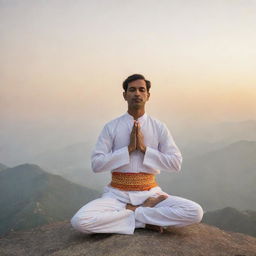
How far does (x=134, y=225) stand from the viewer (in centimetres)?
405

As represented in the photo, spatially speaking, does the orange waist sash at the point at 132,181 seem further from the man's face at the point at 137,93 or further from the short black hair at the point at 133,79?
the short black hair at the point at 133,79

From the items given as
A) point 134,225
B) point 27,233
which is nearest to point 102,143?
point 134,225

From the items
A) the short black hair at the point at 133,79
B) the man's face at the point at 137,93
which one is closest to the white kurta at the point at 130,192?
the man's face at the point at 137,93

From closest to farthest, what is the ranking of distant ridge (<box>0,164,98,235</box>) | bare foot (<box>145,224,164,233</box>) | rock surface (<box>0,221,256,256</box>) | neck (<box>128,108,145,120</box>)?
rock surface (<box>0,221,256,256</box>)
bare foot (<box>145,224,164,233</box>)
neck (<box>128,108,145,120</box>)
distant ridge (<box>0,164,98,235</box>)

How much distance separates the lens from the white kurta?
3975 millimetres

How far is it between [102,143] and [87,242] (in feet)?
4.32

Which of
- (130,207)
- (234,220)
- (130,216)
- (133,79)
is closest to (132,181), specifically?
(130,207)

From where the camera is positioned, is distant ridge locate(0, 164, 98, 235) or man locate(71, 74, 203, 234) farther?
distant ridge locate(0, 164, 98, 235)

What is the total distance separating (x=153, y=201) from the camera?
4.25 m

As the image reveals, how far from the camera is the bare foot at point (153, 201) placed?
13.9ft

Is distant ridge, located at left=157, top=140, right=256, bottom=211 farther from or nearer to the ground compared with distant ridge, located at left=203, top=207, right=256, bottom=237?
nearer to the ground

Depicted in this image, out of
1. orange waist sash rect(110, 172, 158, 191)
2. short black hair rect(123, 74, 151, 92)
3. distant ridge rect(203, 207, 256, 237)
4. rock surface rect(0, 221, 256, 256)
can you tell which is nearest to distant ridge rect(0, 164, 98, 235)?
distant ridge rect(203, 207, 256, 237)

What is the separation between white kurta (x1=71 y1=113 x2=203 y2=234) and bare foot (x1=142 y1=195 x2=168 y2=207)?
56mm

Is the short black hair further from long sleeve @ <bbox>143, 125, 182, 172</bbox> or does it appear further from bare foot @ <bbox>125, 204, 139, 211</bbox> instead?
bare foot @ <bbox>125, 204, 139, 211</bbox>
